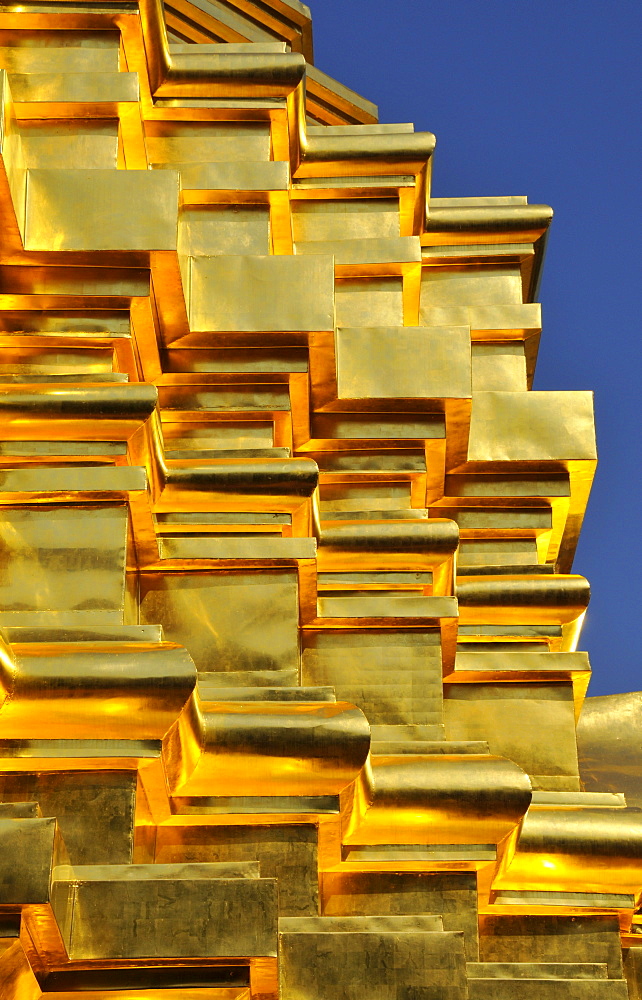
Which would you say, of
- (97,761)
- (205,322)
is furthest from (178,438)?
(97,761)

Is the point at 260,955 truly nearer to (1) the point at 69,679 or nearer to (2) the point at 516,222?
(1) the point at 69,679

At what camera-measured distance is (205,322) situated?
18.3 feet

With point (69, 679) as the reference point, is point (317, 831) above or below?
below

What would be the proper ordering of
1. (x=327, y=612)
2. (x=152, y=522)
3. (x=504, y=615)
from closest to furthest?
1. (x=152, y=522)
2. (x=327, y=612)
3. (x=504, y=615)

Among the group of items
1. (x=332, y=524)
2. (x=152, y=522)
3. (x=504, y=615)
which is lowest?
(x=504, y=615)

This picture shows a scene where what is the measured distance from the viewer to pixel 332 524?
18.5 feet

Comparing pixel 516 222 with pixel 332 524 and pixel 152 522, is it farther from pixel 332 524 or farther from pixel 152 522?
pixel 152 522

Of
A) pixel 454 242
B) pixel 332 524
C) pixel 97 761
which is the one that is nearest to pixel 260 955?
pixel 97 761

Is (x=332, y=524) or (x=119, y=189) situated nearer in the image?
(x=119, y=189)

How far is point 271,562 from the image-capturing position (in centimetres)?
514

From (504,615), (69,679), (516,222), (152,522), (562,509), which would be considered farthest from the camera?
(516,222)

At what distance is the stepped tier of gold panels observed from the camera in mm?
3949

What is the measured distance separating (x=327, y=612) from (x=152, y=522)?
2.94 feet

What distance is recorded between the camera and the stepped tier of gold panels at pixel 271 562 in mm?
3949
